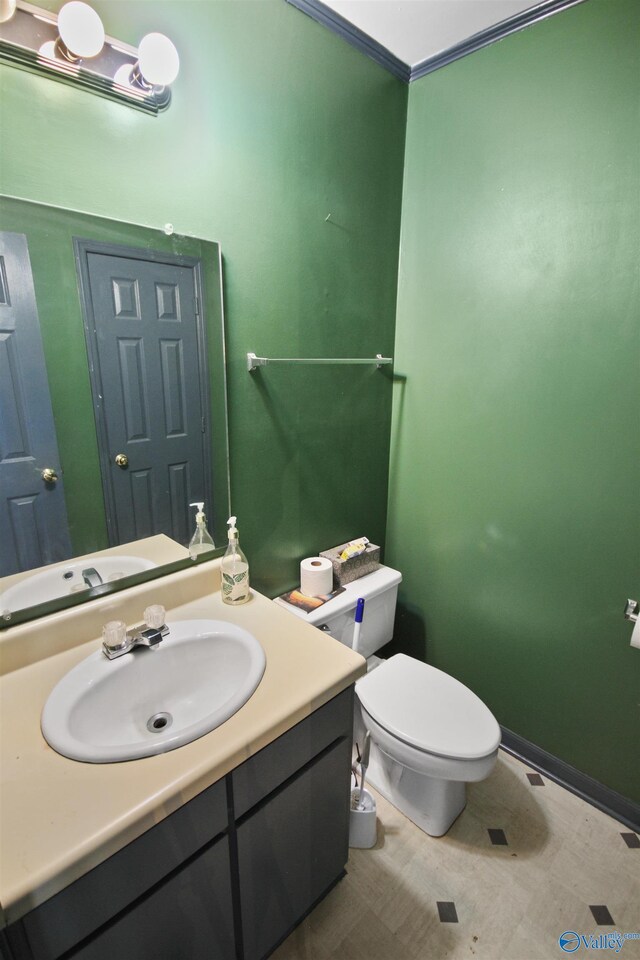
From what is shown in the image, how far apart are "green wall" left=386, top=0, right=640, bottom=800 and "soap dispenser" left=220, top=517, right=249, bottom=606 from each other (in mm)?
889

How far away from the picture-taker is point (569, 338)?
1354 millimetres

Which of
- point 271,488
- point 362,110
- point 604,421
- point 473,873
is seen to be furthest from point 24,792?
point 362,110

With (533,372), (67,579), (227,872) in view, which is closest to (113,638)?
(67,579)

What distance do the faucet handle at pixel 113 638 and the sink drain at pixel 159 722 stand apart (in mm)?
165

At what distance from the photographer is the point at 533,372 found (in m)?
1.44

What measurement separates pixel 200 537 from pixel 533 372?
1180 mm

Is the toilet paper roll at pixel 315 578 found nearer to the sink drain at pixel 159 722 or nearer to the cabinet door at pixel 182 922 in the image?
the sink drain at pixel 159 722

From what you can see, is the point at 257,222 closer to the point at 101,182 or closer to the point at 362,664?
the point at 101,182

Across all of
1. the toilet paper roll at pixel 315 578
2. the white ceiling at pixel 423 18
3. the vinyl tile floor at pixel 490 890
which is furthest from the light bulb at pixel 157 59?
the vinyl tile floor at pixel 490 890

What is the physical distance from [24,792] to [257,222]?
1.37 metres

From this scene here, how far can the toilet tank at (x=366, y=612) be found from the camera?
4.76ft

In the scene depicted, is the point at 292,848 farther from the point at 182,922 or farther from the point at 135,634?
the point at 135,634

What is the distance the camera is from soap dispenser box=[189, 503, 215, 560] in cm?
123

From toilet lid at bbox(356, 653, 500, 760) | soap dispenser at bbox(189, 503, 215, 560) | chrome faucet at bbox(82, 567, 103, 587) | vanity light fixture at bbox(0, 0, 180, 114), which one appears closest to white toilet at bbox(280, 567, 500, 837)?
toilet lid at bbox(356, 653, 500, 760)
